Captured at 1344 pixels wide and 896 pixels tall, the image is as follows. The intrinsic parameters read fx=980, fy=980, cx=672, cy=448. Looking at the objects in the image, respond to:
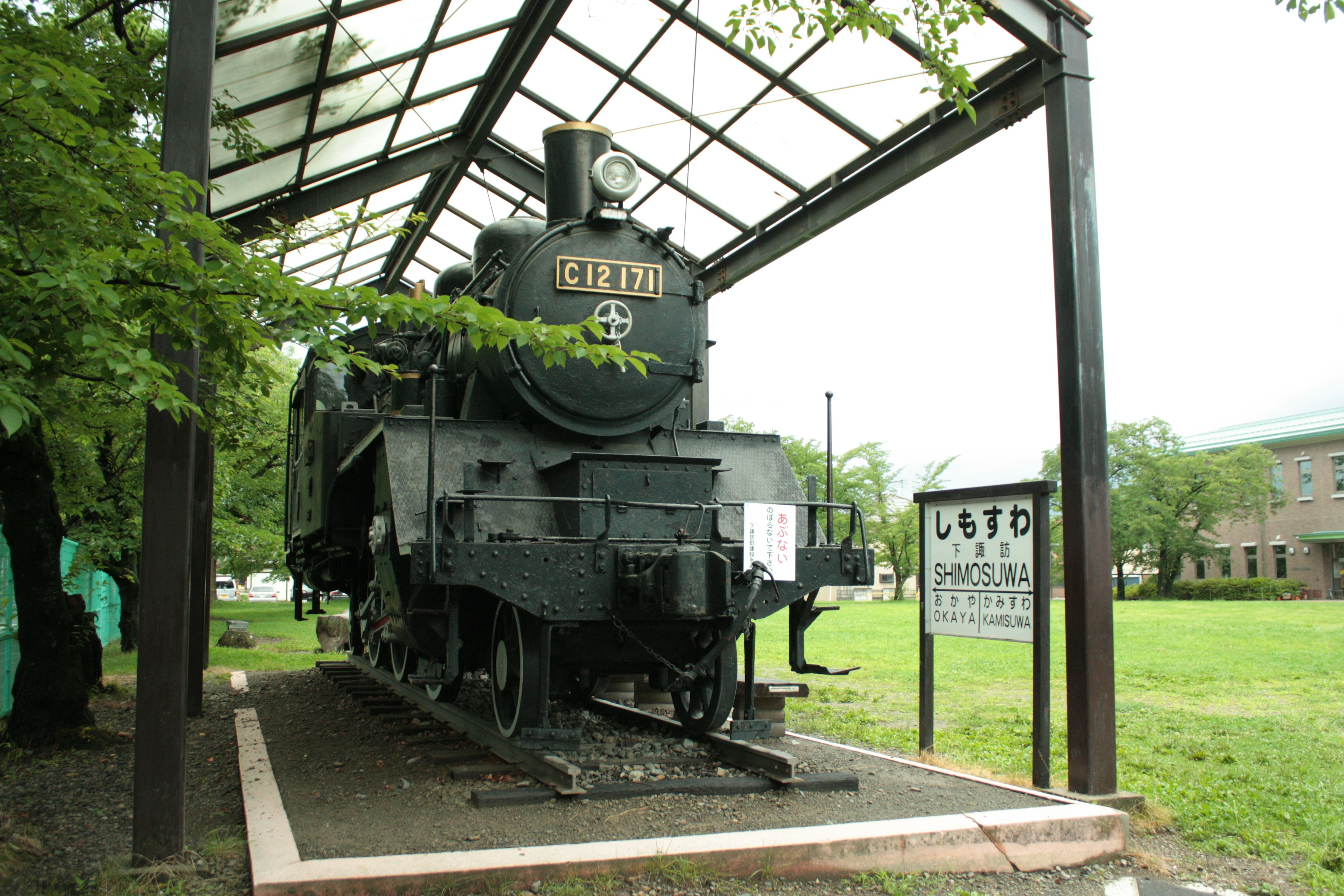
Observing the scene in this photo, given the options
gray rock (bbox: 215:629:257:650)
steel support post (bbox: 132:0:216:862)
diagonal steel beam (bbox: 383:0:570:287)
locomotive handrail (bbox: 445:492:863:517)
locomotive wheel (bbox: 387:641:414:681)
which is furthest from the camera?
gray rock (bbox: 215:629:257:650)

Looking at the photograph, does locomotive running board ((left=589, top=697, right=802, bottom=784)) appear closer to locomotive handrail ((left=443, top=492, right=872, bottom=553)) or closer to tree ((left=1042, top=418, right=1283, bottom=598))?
locomotive handrail ((left=443, top=492, right=872, bottom=553))

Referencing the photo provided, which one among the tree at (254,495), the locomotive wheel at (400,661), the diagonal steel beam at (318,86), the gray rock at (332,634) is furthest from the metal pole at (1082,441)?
the gray rock at (332,634)

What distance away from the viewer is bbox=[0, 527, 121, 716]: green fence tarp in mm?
7262

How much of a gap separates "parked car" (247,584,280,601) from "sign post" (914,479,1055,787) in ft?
153

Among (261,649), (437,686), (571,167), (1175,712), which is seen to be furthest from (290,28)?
(261,649)

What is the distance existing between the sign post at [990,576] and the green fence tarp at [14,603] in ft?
19.2

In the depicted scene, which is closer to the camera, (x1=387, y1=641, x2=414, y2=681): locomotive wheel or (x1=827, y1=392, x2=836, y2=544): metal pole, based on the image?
(x1=827, y1=392, x2=836, y2=544): metal pole

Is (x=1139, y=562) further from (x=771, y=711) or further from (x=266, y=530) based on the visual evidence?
(x=771, y=711)

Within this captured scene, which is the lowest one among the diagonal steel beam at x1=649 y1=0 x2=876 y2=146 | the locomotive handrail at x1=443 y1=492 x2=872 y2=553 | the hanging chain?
the hanging chain

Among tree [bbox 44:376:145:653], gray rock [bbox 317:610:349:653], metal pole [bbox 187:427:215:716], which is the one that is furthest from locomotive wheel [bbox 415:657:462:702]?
gray rock [bbox 317:610:349:653]

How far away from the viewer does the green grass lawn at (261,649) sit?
39.3 ft

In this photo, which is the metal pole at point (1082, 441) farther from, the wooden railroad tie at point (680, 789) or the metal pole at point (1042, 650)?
the wooden railroad tie at point (680, 789)

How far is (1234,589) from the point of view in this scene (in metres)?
33.6

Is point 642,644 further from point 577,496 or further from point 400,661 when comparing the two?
point 400,661
